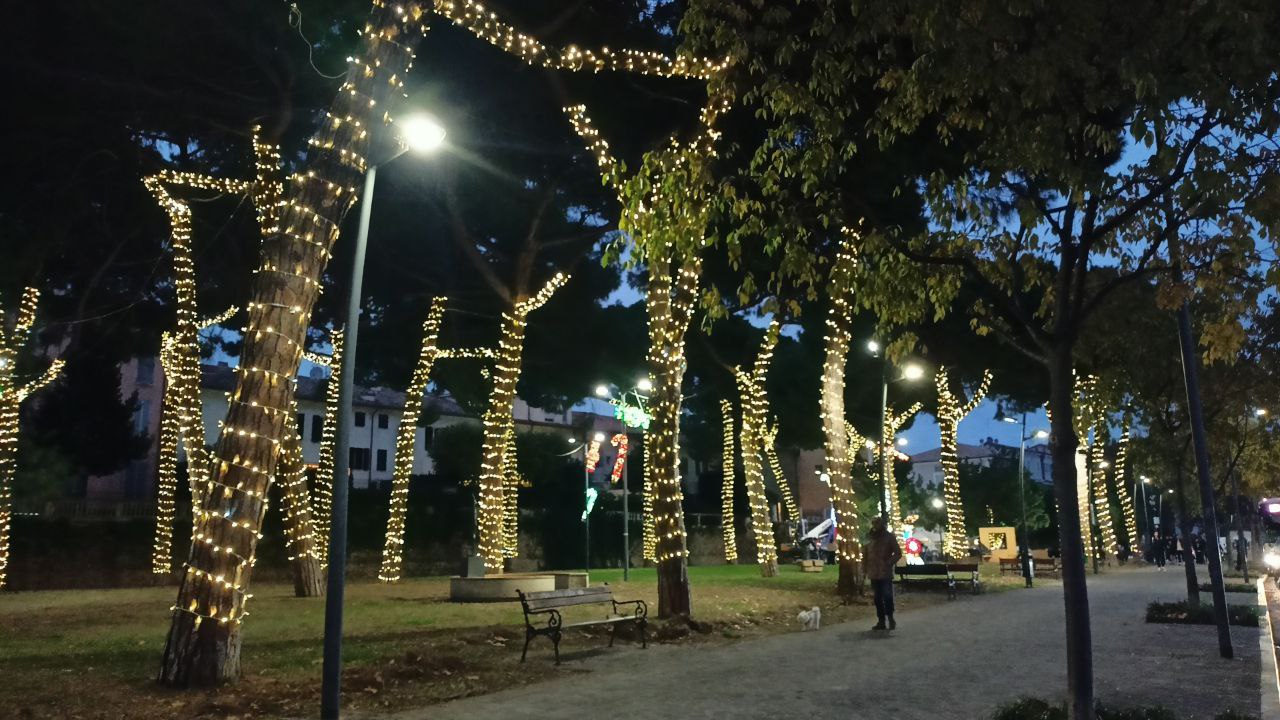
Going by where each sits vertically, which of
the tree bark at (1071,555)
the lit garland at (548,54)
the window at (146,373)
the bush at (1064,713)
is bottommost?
the bush at (1064,713)

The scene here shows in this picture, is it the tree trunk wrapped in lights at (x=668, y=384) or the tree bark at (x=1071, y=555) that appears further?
the tree trunk wrapped in lights at (x=668, y=384)

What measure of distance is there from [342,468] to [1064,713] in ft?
18.9

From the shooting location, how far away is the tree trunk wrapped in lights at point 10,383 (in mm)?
18672

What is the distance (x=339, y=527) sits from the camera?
23.4 ft

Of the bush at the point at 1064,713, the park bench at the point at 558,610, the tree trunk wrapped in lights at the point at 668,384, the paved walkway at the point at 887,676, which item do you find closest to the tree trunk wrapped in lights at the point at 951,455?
the paved walkway at the point at 887,676

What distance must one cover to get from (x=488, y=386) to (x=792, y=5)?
21844 millimetres

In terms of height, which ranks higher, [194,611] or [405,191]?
[405,191]

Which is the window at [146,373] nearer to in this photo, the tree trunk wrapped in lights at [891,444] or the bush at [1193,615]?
the tree trunk wrapped in lights at [891,444]

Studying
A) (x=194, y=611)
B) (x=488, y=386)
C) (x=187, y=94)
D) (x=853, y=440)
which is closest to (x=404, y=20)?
(x=194, y=611)

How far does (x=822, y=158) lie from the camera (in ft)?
25.2

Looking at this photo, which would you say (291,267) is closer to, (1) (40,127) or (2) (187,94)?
(2) (187,94)

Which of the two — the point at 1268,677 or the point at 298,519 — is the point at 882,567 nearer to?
the point at 1268,677

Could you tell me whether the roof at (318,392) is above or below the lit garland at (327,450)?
above

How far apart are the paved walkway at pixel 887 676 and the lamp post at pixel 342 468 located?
3.16 feet
